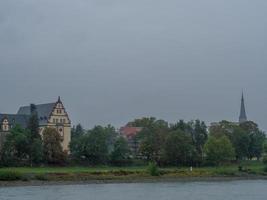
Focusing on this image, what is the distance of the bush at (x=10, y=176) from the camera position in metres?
73.5

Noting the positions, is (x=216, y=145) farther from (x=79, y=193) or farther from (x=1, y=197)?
(x=1, y=197)

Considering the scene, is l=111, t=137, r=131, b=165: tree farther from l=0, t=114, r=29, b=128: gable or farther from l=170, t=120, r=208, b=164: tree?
l=0, t=114, r=29, b=128: gable

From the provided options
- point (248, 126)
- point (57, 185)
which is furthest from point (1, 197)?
point (248, 126)

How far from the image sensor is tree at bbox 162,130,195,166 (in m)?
105

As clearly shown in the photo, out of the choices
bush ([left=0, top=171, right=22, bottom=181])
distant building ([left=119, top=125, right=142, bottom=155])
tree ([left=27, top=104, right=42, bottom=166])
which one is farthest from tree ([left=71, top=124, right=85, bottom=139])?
bush ([left=0, top=171, right=22, bottom=181])

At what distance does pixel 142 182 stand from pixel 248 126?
2403 inches

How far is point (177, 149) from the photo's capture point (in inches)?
4117

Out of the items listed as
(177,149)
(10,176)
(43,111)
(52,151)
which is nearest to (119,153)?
(177,149)

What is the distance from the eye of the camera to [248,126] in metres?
135

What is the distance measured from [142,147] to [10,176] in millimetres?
41837

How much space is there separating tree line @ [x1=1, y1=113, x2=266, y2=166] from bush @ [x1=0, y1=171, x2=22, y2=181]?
20.1 meters

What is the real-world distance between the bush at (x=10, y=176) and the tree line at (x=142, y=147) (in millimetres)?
20148

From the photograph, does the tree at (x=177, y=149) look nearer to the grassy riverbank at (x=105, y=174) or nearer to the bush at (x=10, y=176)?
the grassy riverbank at (x=105, y=174)

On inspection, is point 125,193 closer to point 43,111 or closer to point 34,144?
point 34,144
